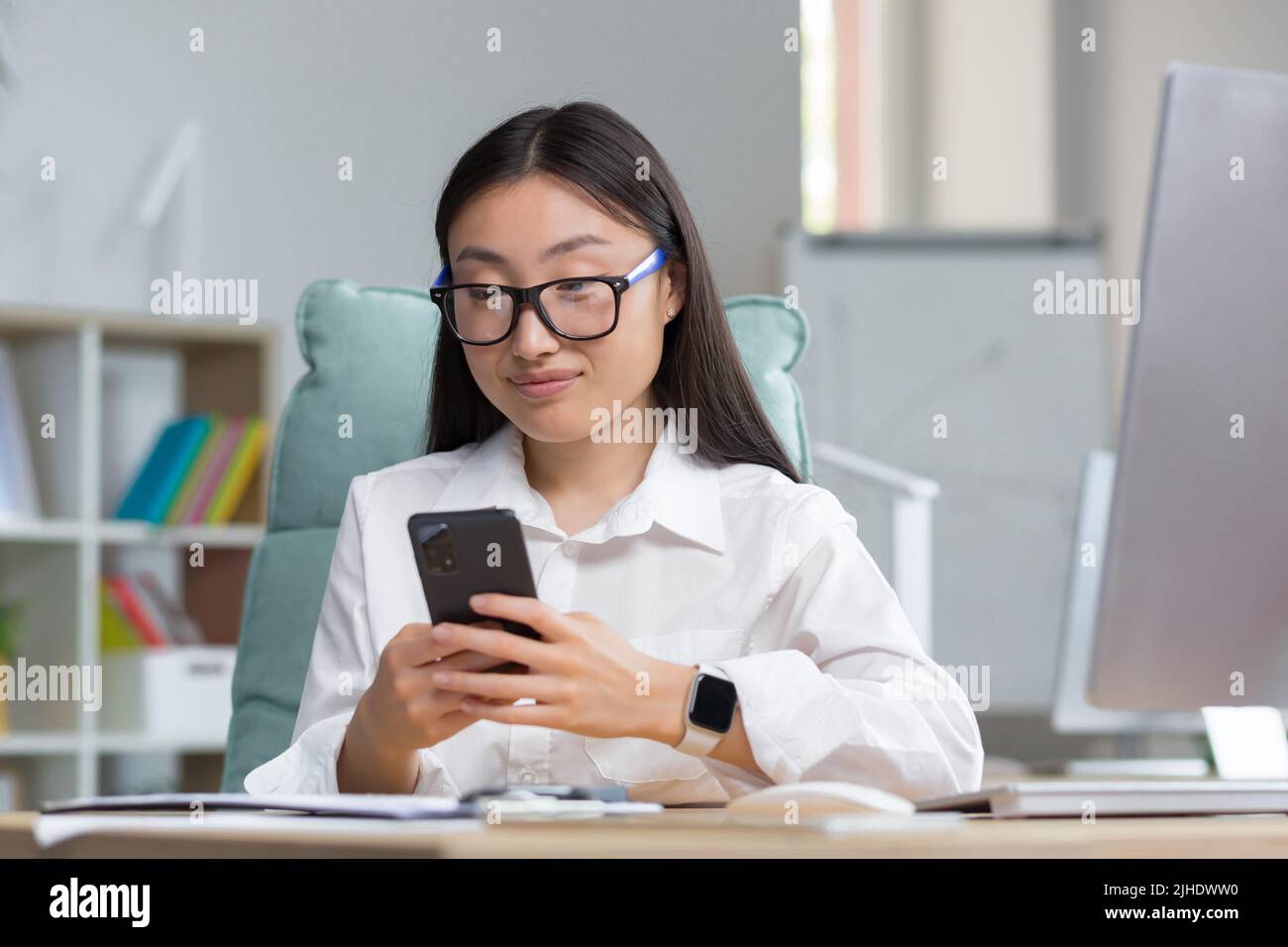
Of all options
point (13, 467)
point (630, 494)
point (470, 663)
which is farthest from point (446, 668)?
point (13, 467)

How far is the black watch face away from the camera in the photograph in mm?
1000

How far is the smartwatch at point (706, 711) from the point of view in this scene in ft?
3.27

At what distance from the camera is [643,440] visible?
1385 millimetres

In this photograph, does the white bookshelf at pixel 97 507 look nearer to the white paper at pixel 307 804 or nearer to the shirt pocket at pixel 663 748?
the shirt pocket at pixel 663 748

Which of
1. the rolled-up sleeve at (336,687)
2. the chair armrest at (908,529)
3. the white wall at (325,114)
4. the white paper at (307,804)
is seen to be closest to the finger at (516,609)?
the white paper at (307,804)

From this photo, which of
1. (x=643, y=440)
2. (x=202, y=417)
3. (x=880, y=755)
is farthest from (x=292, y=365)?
(x=880, y=755)

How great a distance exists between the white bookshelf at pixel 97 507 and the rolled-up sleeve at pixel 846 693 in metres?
2.21

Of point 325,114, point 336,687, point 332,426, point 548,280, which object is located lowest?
point 336,687

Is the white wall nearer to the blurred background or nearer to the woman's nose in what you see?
the blurred background

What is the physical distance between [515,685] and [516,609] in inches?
2.2

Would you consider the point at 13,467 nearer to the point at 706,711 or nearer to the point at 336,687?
the point at 336,687

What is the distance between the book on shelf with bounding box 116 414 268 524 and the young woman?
1.89 m

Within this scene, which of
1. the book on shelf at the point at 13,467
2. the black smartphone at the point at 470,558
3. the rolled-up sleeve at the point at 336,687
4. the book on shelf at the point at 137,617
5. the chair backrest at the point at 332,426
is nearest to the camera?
the black smartphone at the point at 470,558

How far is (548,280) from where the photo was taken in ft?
3.94
